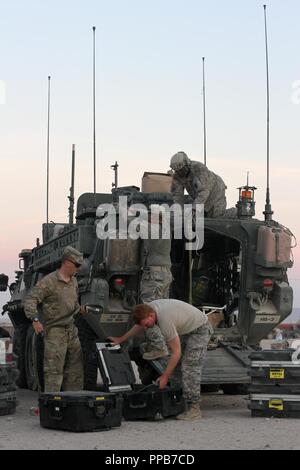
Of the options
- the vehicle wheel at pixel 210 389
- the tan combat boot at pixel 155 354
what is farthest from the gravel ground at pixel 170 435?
the vehicle wheel at pixel 210 389

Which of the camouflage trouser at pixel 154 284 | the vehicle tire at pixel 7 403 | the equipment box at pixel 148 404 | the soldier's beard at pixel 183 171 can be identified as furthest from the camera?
the soldier's beard at pixel 183 171

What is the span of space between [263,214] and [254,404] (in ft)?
9.93

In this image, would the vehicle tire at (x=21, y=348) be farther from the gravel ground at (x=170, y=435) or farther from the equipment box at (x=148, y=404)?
the equipment box at (x=148, y=404)

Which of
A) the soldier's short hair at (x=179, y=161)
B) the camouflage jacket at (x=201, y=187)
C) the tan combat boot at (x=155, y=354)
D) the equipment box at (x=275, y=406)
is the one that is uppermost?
the soldier's short hair at (x=179, y=161)

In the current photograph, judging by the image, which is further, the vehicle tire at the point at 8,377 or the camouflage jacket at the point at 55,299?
the camouflage jacket at the point at 55,299

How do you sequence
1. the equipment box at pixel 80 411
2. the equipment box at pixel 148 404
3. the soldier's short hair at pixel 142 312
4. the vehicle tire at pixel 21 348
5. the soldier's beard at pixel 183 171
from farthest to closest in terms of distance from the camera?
the vehicle tire at pixel 21 348
the soldier's beard at pixel 183 171
the equipment box at pixel 148 404
the soldier's short hair at pixel 142 312
the equipment box at pixel 80 411

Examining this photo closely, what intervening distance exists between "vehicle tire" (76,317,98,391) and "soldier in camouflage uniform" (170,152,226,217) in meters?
2.13

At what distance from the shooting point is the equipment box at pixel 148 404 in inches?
384

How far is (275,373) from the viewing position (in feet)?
33.0

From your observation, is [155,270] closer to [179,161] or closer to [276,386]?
[179,161]

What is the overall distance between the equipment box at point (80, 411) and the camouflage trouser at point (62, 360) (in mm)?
1213

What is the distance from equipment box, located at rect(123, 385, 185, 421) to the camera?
974cm

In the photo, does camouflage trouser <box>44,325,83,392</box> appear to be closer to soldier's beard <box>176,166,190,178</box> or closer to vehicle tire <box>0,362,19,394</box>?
vehicle tire <box>0,362,19,394</box>

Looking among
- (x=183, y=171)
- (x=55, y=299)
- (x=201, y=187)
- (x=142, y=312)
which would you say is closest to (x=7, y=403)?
(x=55, y=299)
